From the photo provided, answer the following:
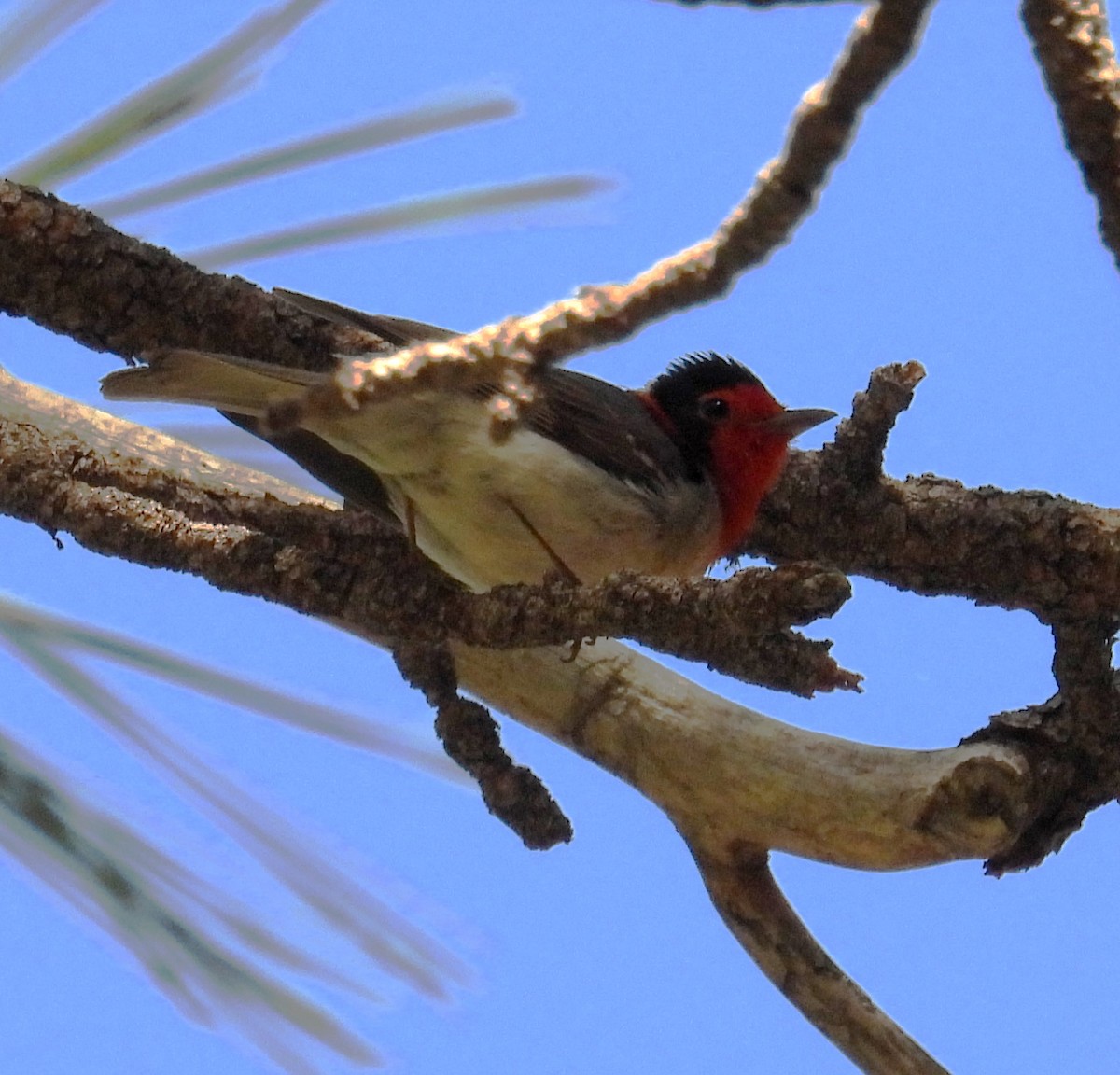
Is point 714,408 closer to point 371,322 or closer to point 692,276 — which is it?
point 371,322

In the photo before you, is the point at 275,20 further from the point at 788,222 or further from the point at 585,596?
the point at 788,222

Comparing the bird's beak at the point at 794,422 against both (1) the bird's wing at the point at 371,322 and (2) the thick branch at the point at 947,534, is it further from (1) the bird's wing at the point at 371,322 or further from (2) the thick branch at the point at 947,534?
(1) the bird's wing at the point at 371,322

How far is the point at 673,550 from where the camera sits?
2.21 metres

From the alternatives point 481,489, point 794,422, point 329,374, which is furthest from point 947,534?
point 329,374

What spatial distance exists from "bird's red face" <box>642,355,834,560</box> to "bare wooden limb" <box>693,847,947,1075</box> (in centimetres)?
50

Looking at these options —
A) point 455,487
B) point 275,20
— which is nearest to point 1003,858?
point 455,487

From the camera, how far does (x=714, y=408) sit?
2.49 meters

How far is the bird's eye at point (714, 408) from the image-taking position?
8.11 feet

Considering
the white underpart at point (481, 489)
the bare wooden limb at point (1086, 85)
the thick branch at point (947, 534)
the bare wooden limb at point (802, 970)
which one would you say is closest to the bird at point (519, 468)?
the white underpart at point (481, 489)

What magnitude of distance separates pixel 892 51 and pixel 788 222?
0.36 ft

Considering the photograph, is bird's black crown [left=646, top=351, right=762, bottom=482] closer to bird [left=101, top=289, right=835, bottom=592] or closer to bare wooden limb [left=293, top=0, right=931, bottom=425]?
bird [left=101, top=289, right=835, bottom=592]

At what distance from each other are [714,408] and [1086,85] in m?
1.54

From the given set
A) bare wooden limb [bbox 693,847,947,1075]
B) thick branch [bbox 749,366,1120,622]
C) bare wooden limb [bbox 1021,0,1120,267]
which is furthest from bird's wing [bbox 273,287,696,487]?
bare wooden limb [bbox 1021,0,1120,267]

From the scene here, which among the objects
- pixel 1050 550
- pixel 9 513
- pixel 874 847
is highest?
pixel 1050 550
